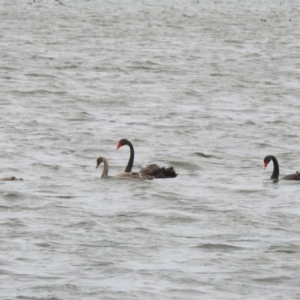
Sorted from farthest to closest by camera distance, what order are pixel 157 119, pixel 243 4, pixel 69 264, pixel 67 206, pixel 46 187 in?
pixel 243 4 → pixel 157 119 → pixel 46 187 → pixel 67 206 → pixel 69 264

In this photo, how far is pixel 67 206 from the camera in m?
16.9

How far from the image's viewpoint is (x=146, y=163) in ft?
70.7

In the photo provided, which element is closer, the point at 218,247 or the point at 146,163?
the point at 218,247

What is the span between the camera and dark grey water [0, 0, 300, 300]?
43.5 feet

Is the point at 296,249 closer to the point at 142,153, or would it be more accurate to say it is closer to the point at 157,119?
the point at 142,153

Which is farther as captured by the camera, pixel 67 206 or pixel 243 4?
pixel 243 4

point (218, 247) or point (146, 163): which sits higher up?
point (218, 247)

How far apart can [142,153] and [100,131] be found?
258cm

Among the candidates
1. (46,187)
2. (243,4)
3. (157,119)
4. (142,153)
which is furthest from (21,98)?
(243,4)

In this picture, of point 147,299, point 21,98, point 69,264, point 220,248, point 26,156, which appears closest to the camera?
point 147,299

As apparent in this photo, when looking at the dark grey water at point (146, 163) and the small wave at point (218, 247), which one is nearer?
the dark grey water at point (146, 163)

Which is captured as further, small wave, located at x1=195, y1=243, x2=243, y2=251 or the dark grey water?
small wave, located at x1=195, y1=243, x2=243, y2=251

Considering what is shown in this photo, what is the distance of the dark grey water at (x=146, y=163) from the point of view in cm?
1325

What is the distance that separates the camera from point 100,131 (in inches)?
985
